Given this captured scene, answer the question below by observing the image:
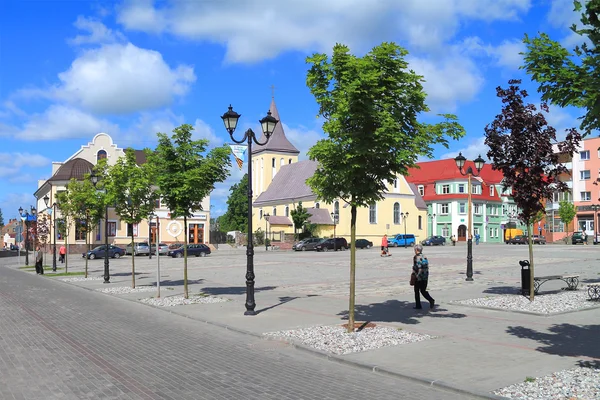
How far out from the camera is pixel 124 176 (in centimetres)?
2088

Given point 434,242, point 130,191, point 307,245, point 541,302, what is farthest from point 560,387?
point 434,242

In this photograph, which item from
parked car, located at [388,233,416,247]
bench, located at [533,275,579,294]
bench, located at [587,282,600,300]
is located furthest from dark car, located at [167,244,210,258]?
bench, located at [587,282,600,300]

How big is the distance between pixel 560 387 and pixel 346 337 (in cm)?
438

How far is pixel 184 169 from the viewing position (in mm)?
16922

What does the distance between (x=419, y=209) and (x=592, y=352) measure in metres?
79.7

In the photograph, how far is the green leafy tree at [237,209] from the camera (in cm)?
11038

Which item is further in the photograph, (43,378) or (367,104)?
(367,104)

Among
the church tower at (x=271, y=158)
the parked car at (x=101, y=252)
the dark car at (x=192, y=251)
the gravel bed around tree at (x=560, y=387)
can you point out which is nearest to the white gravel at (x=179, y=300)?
the gravel bed around tree at (x=560, y=387)

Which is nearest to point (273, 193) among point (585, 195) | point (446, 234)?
point (446, 234)

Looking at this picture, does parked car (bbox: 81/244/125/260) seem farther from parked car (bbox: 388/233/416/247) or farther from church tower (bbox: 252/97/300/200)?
church tower (bbox: 252/97/300/200)

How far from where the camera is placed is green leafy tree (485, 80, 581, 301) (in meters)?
14.1

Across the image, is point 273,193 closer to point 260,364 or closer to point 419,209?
point 419,209

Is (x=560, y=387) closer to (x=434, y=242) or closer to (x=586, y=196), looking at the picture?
(x=434, y=242)

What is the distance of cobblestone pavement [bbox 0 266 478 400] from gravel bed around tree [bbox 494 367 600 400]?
704 millimetres
